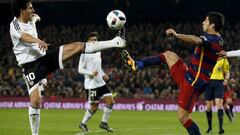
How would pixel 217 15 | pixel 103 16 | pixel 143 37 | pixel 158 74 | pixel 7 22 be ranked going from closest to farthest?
pixel 217 15 → pixel 158 74 → pixel 143 37 → pixel 103 16 → pixel 7 22

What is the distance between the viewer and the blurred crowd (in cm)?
3135

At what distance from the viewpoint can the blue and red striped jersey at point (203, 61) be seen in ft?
34.7

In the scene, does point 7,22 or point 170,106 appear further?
point 7,22

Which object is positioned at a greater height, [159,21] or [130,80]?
[159,21]

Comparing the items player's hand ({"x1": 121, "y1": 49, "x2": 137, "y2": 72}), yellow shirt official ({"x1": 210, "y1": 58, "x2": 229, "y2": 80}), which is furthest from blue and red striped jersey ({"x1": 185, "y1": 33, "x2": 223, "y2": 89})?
yellow shirt official ({"x1": 210, "y1": 58, "x2": 229, "y2": 80})

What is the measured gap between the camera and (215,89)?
16859 millimetres

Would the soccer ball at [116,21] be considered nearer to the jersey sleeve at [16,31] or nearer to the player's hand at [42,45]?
the player's hand at [42,45]

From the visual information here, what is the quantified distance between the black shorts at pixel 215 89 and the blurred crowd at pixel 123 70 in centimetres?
1224

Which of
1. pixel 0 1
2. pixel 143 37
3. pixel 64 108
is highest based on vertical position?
pixel 0 1

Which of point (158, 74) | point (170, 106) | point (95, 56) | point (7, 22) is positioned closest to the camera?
point (95, 56)

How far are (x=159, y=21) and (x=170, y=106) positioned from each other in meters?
9.84

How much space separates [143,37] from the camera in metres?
37.3

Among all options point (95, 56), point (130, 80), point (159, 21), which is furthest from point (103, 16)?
point (95, 56)

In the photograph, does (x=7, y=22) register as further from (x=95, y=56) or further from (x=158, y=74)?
(x=95, y=56)
